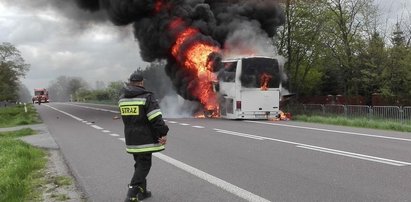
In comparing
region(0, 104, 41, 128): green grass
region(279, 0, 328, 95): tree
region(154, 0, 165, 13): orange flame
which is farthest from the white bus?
region(0, 104, 41, 128): green grass

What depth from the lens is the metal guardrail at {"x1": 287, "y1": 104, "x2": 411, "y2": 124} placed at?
18266 mm

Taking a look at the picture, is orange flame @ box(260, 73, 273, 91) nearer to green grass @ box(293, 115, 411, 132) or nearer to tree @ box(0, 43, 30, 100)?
green grass @ box(293, 115, 411, 132)

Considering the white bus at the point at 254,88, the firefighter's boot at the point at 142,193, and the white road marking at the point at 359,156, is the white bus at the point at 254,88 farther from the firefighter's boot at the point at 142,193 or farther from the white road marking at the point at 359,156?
the firefighter's boot at the point at 142,193

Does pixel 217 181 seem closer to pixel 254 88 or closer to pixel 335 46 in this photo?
pixel 254 88

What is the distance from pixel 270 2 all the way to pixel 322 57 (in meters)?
6.21

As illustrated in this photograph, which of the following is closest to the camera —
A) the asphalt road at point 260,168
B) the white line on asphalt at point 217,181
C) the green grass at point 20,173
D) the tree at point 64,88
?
the white line on asphalt at point 217,181

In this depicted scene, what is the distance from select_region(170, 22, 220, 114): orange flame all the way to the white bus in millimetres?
1974

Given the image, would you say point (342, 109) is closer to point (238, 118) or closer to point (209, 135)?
point (238, 118)

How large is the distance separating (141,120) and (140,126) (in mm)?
78

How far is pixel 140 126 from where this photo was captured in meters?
6.03

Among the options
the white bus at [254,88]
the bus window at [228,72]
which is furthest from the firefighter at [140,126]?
the bus window at [228,72]

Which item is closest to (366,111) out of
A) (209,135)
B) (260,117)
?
(260,117)

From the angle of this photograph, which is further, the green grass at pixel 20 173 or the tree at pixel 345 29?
the tree at pixel 345 29

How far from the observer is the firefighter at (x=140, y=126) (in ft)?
19.6
